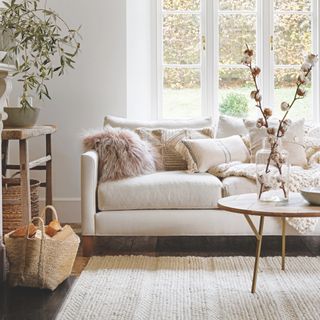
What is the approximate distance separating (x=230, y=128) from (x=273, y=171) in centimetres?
144

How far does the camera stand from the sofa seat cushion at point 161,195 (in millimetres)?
3789

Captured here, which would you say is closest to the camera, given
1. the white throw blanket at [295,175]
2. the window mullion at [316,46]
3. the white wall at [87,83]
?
the white throw blanket at [295,175]

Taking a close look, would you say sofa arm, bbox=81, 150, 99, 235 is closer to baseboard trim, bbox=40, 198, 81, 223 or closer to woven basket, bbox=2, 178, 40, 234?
woven basket, bbox=2, 178, 40, 234

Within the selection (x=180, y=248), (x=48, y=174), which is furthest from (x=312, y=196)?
(x=48, y=174)

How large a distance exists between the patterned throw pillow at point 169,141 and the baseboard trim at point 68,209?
961 millimetres

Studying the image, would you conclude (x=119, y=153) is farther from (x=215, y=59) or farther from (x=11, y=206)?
(x=215, y=59)

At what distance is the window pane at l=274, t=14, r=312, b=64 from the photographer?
5289mm

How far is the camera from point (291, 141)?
430 centimetres

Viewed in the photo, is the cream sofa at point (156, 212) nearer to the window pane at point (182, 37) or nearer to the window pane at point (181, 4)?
the window pane at point (182, 37)

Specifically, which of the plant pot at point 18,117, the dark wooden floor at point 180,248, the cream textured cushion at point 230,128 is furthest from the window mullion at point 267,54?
the plant pot at point 18,117

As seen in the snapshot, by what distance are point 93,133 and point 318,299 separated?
197 centimetres

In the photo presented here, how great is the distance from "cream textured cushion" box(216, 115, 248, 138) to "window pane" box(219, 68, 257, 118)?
745mm

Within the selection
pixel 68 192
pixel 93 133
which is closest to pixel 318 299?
pixel 93 133

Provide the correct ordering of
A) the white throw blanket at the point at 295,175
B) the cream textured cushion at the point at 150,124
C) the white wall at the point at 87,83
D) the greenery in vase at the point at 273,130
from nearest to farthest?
the greenery in vase at the point at 273,130
the white throw blanket at the point at 295,175
the cream textured cushion at the point at 150,124
the white wall at the point at 87,83
